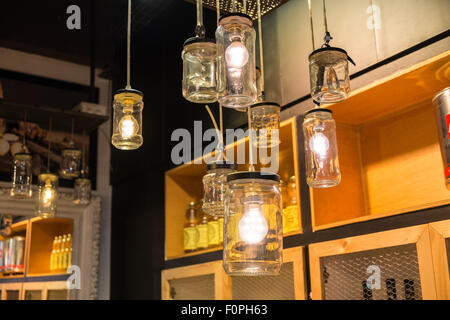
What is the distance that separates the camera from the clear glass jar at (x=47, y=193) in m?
3.12

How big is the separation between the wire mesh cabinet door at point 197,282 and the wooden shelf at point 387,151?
693 millimetres

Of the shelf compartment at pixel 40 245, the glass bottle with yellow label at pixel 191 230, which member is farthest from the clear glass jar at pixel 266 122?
the shelf compartment at pixel 40 245

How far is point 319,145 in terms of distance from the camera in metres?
1.40

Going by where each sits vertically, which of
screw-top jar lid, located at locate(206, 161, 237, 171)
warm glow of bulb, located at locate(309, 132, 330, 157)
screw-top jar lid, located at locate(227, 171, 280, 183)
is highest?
warm glow of bulb, located at locate(309, 132, 330, 157)

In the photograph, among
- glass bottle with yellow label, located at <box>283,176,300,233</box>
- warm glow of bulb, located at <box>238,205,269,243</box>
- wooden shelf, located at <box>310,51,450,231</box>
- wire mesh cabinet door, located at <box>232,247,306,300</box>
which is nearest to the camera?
warm glow of bulb, located at <box>238,205,269,243</box>

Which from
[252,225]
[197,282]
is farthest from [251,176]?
[197,282]

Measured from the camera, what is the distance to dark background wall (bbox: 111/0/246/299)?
3.24 meters

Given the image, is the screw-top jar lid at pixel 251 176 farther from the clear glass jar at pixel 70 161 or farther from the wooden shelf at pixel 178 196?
the clear glass jar at pixel 70 161

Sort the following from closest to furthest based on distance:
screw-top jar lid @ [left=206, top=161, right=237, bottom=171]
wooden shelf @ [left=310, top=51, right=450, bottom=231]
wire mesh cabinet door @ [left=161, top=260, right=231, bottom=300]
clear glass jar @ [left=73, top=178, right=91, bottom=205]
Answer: screw-top jar lid @ [left=206, top=161, right=237, bottom=171], wooden shelf @ [left=310, top=51, right=450, bottom=231], wire mesh cabinet door @ [left=161, top=260, right=231, bottom=300], clear glass jar @ [left=73, top=178, right=91, bottom=205]

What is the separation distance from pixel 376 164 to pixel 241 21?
4.50 ft

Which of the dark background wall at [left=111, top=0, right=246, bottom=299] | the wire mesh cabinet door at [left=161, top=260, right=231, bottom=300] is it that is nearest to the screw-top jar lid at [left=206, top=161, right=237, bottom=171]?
the wire mesh cabinet door at [left=161, top=260, right=231, bottom=300]

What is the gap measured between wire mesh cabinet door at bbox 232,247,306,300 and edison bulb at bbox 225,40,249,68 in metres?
1.29

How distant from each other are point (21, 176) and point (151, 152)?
0.81 meters

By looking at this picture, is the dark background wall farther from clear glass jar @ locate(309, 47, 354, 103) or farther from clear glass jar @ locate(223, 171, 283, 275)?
clear glass jar @ locate(223, 171, 283, 275)
